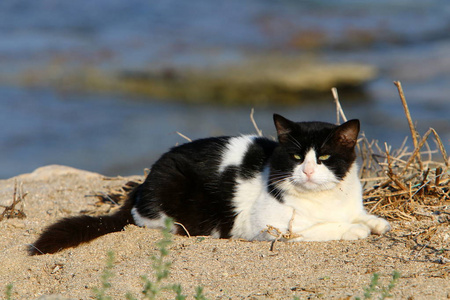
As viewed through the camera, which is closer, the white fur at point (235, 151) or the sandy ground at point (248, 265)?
the sandy ground at point (248, 265)

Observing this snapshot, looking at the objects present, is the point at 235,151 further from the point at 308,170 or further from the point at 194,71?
the point at 194,71

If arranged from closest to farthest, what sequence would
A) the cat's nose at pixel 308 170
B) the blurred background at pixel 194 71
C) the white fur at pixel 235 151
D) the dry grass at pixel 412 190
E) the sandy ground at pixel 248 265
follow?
the sandy ground at pixel 248 265 → the cat's nose at pixel 308 170 → the dry grass at pixel 412 190 → the white fur at pixel 235 151 → the blurred background at pixel 194 71

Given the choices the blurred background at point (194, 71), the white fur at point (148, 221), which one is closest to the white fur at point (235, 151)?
the white fur at point (148, 221)

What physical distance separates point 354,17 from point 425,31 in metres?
1.81

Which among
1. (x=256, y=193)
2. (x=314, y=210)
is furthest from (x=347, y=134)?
(x=256, y=193)

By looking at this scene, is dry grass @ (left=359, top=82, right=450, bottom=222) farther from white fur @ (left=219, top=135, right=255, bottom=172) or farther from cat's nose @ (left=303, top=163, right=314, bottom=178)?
white fur @ (left=219, top=135, right=255, bottom=172)

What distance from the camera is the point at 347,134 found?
3.15m

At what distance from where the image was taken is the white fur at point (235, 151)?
350 cm

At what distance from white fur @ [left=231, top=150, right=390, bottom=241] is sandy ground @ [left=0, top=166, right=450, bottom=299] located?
81 millimetres

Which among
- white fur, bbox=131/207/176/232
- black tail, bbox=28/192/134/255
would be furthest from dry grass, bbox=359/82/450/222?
black tail, bbox=28/192/134/255

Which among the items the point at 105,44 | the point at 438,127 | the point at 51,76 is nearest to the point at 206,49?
the point at 105,44

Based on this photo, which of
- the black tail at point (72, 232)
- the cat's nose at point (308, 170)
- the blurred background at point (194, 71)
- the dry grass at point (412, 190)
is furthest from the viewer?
the blurred background at point (194, 71)

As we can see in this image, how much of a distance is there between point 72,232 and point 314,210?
1.43m

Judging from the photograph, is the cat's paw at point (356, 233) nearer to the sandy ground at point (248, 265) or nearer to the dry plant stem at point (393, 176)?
the sandy ground at point (248, 265)
